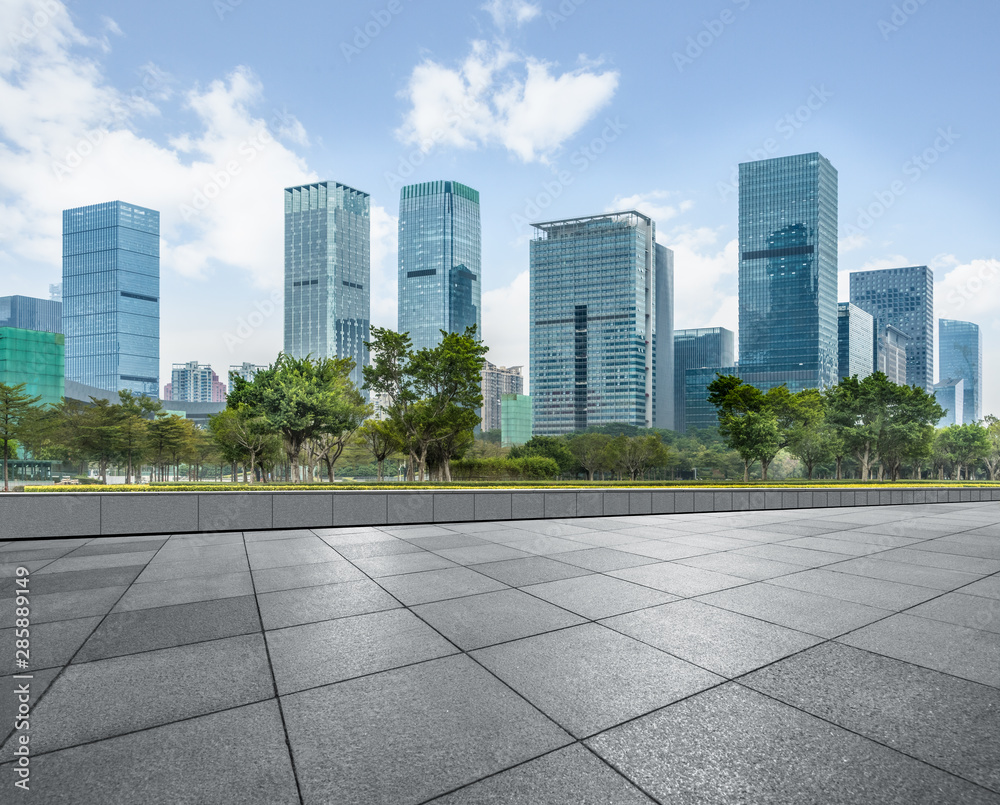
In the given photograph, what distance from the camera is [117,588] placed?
20.0 ft

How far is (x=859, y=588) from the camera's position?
606 cm

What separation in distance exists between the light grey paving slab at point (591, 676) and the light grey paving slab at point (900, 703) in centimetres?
53

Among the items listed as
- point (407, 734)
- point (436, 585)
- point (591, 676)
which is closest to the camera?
point (407, 734)

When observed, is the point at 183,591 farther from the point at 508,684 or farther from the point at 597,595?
the point at 597,595

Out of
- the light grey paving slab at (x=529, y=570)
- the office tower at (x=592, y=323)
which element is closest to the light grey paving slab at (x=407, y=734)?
the light grey paving slab at (x=529, y=570)

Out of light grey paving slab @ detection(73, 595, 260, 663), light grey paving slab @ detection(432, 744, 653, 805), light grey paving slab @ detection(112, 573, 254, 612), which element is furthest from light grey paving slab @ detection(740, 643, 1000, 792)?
light grey paving slab @ detection(112, 573, 254, 612)

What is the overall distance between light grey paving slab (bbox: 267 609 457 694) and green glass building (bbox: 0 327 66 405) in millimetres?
130619

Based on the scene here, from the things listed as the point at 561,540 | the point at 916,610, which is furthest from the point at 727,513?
the point at 916,610

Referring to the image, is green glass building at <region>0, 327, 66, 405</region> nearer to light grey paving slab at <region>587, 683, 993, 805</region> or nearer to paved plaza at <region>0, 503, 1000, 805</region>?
paved plaza at <region>0, 503, 1000, 805</region>

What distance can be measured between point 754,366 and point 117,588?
200762mm

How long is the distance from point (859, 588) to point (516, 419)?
16960cm

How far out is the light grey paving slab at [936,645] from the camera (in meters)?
3.81

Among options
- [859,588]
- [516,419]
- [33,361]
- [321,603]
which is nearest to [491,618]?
[321,603]

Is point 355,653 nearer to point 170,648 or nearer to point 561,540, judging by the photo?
point 170,648
